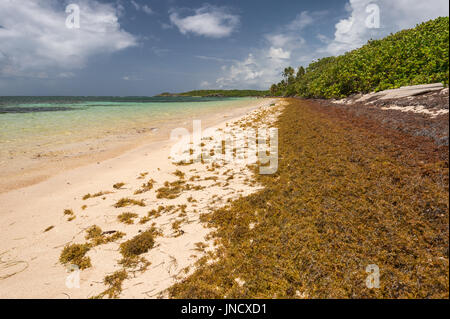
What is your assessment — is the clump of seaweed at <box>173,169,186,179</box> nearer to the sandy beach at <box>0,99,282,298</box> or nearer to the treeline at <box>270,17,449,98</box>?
the sandy beach at <box>0,99,282,298</box>

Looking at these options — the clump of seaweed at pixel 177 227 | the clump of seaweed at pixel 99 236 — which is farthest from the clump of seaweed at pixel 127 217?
the clump of seaweed at pixel 177 227

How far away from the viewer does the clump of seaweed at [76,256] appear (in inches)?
147

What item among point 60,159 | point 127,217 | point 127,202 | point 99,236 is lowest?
point 99,236

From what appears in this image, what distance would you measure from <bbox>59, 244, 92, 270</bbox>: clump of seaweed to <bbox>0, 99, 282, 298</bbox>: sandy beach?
0.36 feet

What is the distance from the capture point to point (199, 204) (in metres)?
5.73

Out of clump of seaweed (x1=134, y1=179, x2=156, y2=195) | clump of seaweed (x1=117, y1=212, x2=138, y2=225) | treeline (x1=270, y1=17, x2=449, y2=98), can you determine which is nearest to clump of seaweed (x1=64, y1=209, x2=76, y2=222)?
clump of seaweed (x1=117, y1=212, x2=138, y2=225)

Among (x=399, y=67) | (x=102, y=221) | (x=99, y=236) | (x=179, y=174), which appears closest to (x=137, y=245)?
(x=99, y=236)

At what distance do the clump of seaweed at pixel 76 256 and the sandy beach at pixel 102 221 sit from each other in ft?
0.36

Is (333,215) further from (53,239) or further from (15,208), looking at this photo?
(15,208)

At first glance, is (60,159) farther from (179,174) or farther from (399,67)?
(399,67)

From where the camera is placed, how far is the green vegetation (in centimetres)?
261

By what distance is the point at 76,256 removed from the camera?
12.8 feet

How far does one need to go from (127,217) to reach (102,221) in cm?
66
